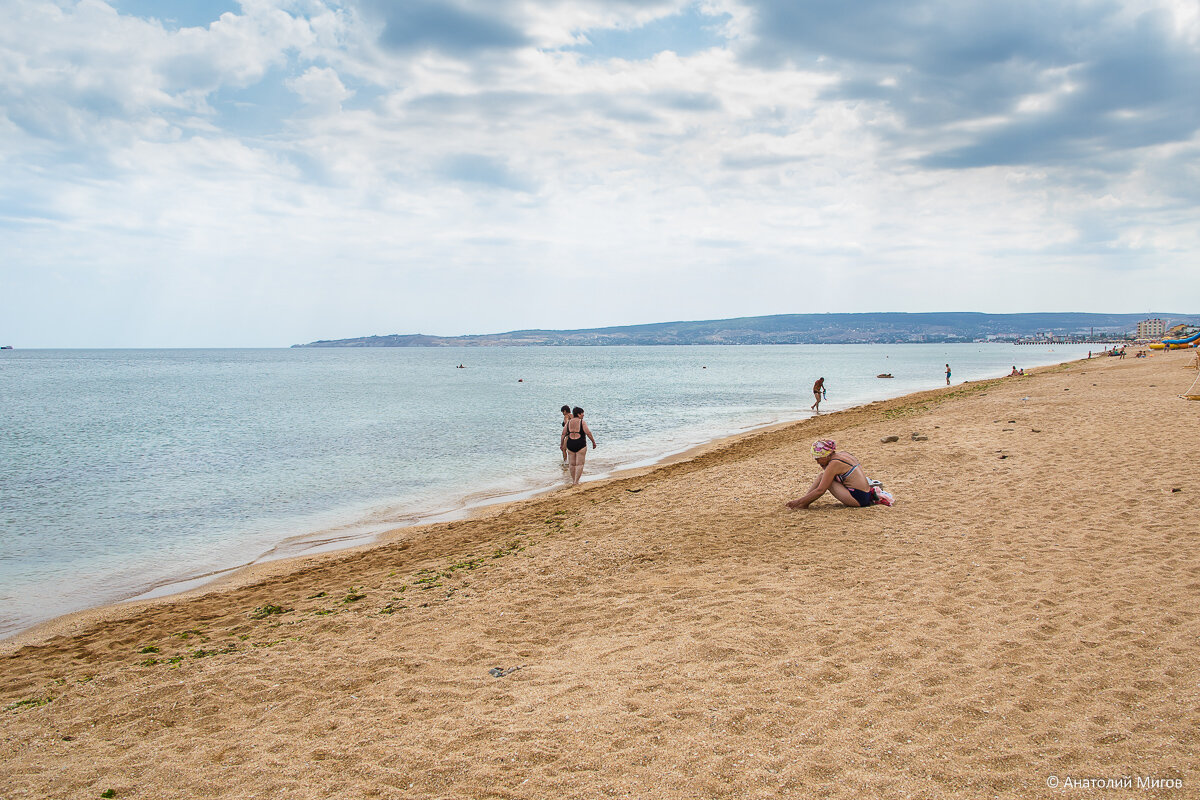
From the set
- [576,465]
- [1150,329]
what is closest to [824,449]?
[576,465]

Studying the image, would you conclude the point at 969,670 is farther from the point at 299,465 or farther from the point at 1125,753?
the point at 299,465

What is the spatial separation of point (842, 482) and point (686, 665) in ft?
17.0

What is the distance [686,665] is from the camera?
523cm

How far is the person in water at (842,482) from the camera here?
30.9ft

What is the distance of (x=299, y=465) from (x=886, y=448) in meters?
17.2

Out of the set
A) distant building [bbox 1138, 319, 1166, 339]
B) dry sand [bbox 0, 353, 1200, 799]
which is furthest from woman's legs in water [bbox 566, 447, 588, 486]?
distant building [bbox 1138, 319, 1166, 339]

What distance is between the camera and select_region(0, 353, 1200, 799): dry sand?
3.94 metres

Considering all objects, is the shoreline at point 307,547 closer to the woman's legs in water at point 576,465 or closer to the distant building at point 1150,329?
the woman's legs in water at point 576,465

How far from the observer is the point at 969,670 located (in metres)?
4.82

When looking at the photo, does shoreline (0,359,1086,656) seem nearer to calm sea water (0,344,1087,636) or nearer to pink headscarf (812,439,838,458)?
calm sea water (0,344,1087,636)

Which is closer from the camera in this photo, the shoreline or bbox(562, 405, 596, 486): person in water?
the shoreline

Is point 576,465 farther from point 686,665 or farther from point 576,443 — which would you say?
point 686,665

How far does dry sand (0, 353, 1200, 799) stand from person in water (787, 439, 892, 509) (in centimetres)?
33

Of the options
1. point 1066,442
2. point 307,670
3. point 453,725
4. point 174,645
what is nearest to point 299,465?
point 174,645
